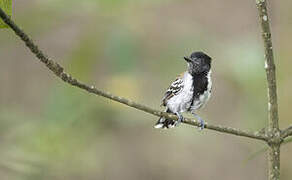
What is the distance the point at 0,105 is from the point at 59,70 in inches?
126

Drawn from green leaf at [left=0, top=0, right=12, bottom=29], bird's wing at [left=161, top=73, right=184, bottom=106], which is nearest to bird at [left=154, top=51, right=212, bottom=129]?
bird's wing at [left=161, top=73, right=184, bottom=106]

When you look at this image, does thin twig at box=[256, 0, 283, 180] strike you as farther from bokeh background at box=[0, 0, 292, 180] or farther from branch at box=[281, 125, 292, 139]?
bokeh background at box=[0, 0, 292, 180]

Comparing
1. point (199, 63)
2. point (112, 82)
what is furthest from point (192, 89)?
point (112, 82)

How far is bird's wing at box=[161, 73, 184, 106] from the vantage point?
3785 mm

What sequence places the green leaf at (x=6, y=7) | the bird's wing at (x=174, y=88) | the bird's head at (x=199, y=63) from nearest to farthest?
the green leaf at (x=6, y=7) < the bird's head at (x=199, y=63) < the bird's wing at (x=174, y=88)

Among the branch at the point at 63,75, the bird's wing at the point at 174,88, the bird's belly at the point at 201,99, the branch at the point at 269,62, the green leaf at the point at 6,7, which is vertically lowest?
the branch at the point at 63,75

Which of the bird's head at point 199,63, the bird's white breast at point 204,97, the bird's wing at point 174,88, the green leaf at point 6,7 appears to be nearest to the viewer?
the green leaf at point 6,7

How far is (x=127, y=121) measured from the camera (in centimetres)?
411

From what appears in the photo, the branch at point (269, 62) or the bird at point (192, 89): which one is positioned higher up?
the bird at point (192, 89)

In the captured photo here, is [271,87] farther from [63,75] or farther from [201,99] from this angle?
[201,99]

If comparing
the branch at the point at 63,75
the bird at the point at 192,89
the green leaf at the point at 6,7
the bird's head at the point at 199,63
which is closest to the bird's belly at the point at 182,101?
the bird at the point at 192,89

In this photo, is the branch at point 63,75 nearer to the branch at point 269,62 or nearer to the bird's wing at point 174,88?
the branch at point 269,62

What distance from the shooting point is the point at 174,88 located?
3842 millimetres

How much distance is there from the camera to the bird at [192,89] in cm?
346
